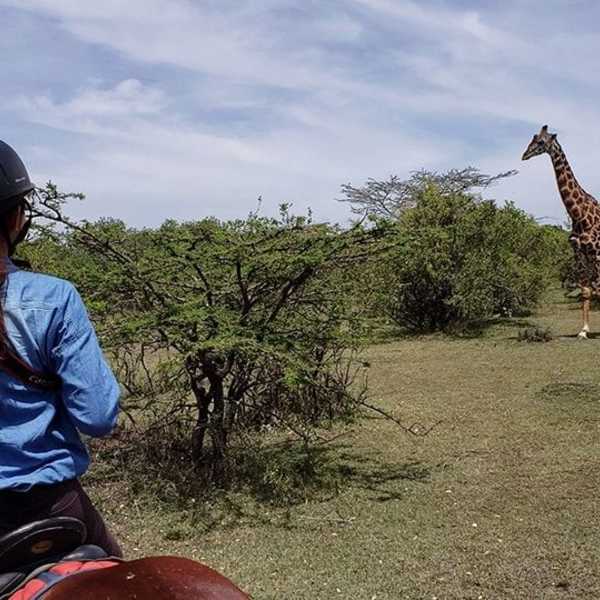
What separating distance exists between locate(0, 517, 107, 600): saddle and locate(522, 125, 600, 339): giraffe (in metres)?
10.1

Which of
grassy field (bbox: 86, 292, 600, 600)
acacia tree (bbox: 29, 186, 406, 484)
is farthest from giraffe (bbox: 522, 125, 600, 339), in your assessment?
acacia tree (bbox: 29, 186, 406, 484)

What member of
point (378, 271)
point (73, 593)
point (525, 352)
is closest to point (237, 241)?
point (73, 593)

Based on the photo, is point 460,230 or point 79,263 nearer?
point 79,263

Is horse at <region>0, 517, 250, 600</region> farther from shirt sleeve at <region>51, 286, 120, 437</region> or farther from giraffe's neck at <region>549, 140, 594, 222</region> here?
giraffe's neck at <region>549, 140, 594, 222</region>

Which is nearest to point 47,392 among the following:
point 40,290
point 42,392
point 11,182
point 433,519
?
point 42,392

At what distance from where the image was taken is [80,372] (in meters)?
1.86

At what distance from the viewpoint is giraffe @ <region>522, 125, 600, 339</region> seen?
11.1 m

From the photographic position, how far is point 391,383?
8.24m

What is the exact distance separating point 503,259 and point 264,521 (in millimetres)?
9156

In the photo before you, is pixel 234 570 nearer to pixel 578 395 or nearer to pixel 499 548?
pixel 499 548

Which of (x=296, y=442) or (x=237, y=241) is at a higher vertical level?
(x=237, y=241)

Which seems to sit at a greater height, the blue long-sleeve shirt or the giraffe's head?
the giraffe's head

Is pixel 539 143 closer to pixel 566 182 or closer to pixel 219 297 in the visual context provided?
pixel 566 182

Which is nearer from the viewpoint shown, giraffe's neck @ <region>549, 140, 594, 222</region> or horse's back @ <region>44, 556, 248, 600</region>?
horse's back @ <region>44, 556, 248, 600</region>
